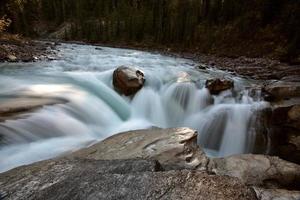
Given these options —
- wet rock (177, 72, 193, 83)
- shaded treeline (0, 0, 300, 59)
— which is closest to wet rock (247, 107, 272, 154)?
wet rock (177, 72, 193, 83)

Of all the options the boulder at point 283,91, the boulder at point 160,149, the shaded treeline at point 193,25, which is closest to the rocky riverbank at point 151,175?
the boulder at point 160,149

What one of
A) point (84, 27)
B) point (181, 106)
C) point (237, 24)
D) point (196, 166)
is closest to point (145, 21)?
point (84, 27)

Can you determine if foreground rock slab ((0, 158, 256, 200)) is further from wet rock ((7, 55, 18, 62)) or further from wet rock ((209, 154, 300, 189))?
wet rock ((7, 55, 18, 62))

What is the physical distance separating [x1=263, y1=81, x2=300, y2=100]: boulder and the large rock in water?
164 inches

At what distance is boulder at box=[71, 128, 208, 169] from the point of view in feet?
15.0

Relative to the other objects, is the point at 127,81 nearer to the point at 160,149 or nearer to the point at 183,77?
the point at 183,77

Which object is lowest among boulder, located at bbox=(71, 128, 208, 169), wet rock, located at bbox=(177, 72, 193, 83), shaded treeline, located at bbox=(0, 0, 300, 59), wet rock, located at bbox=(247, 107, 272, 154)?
wet rock, located at bbox=(247, 107, 272, 154)

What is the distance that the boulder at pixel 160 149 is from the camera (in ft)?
15.0

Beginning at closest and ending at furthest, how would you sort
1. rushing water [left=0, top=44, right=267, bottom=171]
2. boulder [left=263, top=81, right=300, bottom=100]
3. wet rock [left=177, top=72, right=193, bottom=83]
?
rushing water [left=0, top=44, right=267, bottom=171]
boulder [left=263, top=81, right=300, bottom=100]
wet rock [left=177, top=72, right=193, bottom=83]

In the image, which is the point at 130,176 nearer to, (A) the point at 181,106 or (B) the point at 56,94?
(B) the point at 56,94

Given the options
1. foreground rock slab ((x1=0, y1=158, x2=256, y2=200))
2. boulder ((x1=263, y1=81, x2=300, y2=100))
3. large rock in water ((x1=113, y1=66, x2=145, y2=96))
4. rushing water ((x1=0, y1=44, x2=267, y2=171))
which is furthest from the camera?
large rock in water ((x1=113, y1=66, x2=145, y2=96))

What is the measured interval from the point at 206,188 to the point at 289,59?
49.2 ft

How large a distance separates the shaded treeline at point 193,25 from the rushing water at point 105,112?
911 centimetres

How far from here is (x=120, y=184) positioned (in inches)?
135
